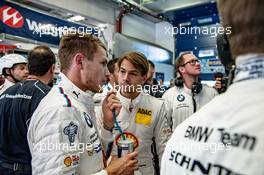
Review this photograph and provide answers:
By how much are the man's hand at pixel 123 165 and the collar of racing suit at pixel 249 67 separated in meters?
0.86

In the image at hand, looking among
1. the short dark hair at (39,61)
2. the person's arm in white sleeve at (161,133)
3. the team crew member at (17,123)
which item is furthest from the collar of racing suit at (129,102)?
the short dark hair at (39,61)

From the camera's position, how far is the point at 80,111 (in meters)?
1.21

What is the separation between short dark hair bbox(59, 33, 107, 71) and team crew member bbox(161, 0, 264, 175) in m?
0.87

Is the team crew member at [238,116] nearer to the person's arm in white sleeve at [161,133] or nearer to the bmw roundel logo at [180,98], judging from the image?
the person's arm in white sleeve at [161,133]

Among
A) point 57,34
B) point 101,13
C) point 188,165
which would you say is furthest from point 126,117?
point 101,13

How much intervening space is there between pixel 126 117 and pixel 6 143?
86 centimetres

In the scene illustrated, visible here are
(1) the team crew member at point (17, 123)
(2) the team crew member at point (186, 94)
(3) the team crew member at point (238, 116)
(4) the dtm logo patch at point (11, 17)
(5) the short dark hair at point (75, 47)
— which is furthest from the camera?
(4) the dtm logo patch at point (11, 17)

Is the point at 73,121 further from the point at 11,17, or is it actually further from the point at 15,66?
the point at 11,17

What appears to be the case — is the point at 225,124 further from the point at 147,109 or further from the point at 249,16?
the point at 147,109

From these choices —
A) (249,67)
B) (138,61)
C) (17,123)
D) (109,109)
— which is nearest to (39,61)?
(17,123)

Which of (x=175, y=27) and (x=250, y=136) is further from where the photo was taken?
(x=175, y=27)

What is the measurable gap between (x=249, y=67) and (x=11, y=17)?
5233mm

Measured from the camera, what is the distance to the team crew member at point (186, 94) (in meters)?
2.76

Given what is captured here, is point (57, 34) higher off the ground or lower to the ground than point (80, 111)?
higher
